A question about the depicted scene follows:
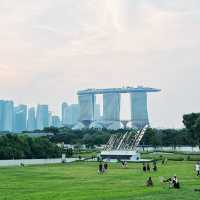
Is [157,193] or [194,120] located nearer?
[157,193]

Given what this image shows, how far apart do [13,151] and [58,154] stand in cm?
1137

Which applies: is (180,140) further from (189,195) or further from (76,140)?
(189,195)

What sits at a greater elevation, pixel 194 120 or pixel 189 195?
pixel 194 120

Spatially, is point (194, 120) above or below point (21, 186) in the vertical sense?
above

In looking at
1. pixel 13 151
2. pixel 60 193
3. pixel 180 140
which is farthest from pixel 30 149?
pixel 180 140

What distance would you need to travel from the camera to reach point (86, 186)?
113 feet

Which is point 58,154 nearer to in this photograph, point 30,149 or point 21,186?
point 30,149

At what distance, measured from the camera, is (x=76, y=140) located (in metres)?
159

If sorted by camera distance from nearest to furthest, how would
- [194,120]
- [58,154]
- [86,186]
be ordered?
1. [86,186]
2. [58,154]
3. [194,120]

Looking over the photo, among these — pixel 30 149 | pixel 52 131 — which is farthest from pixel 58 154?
pixel 52 131

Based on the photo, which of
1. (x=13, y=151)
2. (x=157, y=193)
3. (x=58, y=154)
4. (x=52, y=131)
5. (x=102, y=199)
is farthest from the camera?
(x=52, y=131)

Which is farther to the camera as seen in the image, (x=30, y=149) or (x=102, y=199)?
(x=30, y=149)

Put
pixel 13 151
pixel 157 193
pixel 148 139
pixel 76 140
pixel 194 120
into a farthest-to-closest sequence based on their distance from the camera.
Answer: pixel 76 140 < pixel 148 139 < pixel 194 120 < pixel 13 151 < pixel 157 193

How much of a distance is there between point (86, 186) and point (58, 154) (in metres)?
54.2
